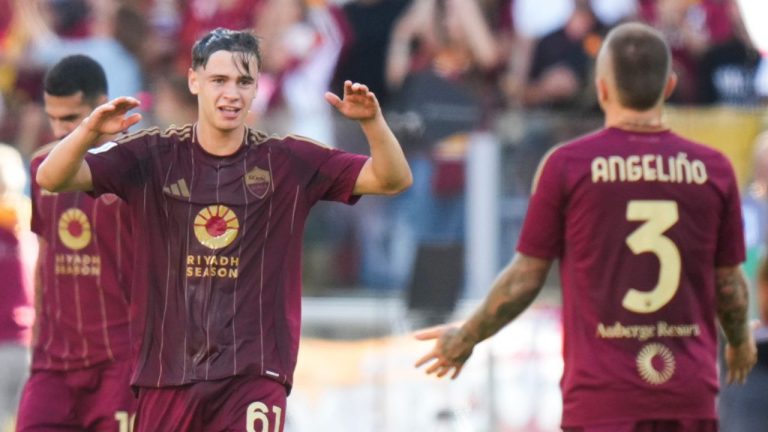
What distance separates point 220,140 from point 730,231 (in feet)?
7.40

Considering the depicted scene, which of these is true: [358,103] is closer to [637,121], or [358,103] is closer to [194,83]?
[194,83]

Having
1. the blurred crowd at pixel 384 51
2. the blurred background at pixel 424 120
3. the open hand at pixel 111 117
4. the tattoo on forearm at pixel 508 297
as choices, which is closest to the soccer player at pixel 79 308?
the open hand at pixel 111 117

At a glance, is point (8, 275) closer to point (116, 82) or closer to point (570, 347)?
point (116, 82)

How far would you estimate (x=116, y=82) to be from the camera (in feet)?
45.9

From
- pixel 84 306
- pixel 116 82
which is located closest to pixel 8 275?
pixel 116 82

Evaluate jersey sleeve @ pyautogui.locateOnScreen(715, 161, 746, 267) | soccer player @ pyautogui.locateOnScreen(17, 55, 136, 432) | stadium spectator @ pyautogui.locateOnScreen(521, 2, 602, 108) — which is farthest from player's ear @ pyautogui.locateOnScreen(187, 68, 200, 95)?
stadium spectator @ pyautogui.locateOnScreen(521, 2, 602, 108)

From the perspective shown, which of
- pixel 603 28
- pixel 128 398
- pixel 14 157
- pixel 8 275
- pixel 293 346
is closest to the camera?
pixel 293 346

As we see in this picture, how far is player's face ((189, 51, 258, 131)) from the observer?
7.36 m

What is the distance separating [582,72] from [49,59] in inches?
179

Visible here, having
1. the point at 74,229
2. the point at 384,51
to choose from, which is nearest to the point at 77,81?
the point at 74,229

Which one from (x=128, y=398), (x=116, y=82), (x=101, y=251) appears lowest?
(x=128, y=398)

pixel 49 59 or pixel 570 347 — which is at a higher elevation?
pixel 49 59

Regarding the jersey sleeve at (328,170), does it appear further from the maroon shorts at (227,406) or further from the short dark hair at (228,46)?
the maroon shorts at (227,406)

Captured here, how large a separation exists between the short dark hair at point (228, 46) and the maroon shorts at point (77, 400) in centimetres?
199
